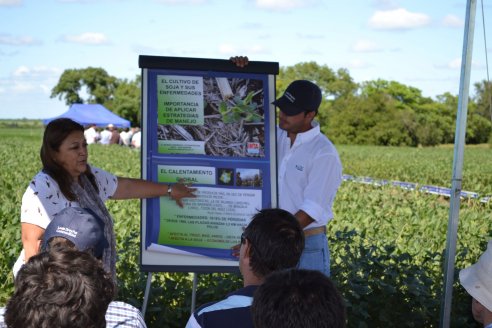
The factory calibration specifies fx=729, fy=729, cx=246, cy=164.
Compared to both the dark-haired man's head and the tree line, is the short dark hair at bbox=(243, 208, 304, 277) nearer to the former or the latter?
the dark-haired man's head

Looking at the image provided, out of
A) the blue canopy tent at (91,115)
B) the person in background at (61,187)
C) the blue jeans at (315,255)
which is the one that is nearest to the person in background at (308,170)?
the blue jeans at (315,255)

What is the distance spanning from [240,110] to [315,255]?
41.9 inches

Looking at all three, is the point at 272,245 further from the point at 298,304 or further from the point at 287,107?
the point at 287,107

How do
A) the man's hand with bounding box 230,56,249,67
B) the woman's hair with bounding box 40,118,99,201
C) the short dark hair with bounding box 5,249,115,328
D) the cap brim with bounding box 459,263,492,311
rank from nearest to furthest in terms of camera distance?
the short dark hair with bounding box 5,249,115,328 < the cap brim with bounding box 459,263,492,311 < the woman's hair with bounding box 40,118,99,201 < the man's hand with bounding box 230,56,249,67

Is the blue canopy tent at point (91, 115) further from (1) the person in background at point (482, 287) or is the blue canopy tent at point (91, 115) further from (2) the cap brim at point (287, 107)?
(1) the person in background at point (482, 287)

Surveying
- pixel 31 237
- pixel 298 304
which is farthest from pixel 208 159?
pixel 298 304

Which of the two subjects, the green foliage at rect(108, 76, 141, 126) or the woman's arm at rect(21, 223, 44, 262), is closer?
the woman's arm at rect(21, 223, 44, 262)

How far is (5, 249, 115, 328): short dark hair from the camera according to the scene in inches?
77.2

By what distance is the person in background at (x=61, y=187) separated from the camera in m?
3.95

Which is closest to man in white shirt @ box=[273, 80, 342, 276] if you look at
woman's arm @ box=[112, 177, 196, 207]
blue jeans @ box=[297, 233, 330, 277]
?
blue jeans @ box=[297, 233, 330, 277]

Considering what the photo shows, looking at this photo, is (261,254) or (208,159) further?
(208,159)

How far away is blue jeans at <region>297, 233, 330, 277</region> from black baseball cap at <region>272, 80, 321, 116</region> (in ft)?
2.71

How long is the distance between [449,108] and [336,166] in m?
118

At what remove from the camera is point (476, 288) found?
2.86 meters
